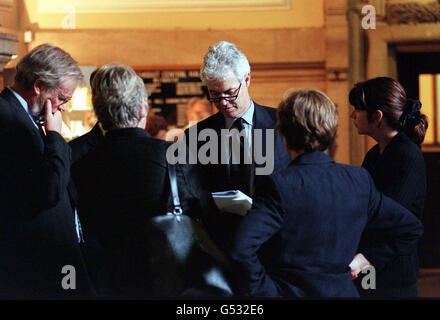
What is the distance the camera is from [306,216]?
2854 mm

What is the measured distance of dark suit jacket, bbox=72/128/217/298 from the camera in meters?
3.02

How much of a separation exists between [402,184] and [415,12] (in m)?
5.71

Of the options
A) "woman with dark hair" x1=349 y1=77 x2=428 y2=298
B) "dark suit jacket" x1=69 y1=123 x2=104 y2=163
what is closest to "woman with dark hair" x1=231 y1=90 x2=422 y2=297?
"woman with dark hair" x1=349 y1=77 x2=428 y2=298

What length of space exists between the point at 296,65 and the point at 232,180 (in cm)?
545

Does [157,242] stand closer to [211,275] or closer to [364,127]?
[211,275]

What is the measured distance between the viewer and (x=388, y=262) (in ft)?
10.8

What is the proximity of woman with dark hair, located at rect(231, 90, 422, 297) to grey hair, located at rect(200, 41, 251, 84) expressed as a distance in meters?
0.81

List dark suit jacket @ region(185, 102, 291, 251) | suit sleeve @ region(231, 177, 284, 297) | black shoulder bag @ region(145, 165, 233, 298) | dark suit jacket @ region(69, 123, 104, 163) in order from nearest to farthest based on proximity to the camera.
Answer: suit sleeve @ region(231, 177, 284, 297) < black shoulder bag @ region(145, 165, 233, 298) < dark suit jacket @ region(185, 102, 291, 251) < dark suit jacket @ region(69, 123, 104, 163)

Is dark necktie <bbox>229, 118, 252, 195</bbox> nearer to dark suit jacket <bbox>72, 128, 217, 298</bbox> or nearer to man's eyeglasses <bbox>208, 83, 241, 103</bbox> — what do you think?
man's eyeglasses <bbox>208, 83, 241, 103</bbox>

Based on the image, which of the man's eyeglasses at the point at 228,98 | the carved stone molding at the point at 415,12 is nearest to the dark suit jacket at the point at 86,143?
the man's eyeglasses at the point at 228,98

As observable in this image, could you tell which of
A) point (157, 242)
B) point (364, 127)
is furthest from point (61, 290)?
point (364, 127)

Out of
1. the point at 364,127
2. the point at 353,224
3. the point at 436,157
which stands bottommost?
the point at 436,157

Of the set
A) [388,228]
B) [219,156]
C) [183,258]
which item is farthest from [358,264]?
[219,156]

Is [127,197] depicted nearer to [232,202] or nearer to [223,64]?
[232,202]
